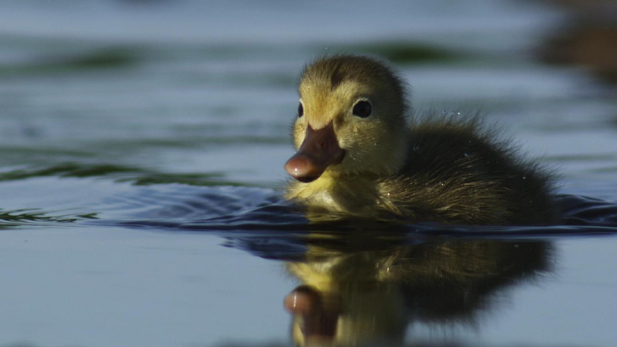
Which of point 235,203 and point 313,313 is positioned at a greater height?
point 235,203

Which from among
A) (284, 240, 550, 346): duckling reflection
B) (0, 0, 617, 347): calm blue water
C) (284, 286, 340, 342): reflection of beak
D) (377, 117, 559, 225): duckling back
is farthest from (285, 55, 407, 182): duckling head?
(284, 286, 340, 342): reflection of beak

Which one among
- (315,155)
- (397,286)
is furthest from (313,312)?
(315,155)

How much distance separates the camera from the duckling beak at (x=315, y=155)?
21.7 ft

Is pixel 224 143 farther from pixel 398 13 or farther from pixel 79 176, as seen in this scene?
pixel 398 13

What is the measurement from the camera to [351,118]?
709 cm

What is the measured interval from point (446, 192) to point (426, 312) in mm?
2415

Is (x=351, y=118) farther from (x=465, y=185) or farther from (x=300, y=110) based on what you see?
(x=465, y=185)

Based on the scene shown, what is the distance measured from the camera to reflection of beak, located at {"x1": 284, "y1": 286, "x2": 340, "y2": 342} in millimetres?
4508

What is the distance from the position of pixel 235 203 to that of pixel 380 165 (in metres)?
1.29

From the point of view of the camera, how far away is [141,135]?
11.0m

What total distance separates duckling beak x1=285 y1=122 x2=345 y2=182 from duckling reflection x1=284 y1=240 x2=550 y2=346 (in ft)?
1.73

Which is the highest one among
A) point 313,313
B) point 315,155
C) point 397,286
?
point 315,155

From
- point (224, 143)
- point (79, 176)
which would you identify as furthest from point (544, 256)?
point (224, 143)

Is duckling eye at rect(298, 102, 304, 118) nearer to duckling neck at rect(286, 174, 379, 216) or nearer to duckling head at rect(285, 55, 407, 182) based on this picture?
duckling head at rect(285, 55, 407, 182)
